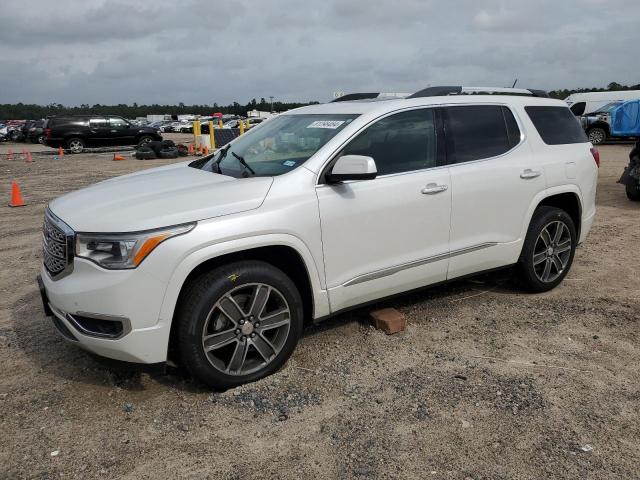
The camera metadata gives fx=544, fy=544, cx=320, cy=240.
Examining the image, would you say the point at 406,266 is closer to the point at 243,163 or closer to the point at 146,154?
the point at 243,163

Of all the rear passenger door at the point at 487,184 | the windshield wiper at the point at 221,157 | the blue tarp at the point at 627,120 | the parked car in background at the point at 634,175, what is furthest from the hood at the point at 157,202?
the blue tarp at the point at 627,120

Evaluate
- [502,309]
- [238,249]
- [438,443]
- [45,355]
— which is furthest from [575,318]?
[45,355]

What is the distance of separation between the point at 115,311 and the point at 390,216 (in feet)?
6.14

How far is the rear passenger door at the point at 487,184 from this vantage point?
4.18 metres

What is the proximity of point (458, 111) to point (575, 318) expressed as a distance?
1.95 metres

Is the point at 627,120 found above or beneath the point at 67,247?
above

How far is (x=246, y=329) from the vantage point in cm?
336

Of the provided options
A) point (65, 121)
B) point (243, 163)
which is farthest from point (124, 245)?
point (65, 121)

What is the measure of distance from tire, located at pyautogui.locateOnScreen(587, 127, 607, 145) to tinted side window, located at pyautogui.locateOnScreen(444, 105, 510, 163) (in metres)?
18.0

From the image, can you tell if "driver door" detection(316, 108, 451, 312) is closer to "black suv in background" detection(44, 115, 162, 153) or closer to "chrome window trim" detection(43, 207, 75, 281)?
"chrome window trim" detection(43, 207, 75, 281)

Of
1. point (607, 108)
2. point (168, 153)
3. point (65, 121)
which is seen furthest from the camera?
point (65, 121)

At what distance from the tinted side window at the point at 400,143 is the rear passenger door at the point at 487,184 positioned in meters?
0.19

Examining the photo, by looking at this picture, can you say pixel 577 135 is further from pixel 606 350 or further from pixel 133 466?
pixel 133 466

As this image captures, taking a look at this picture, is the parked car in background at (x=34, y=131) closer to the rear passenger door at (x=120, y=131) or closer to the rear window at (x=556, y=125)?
the rear passenger door at (x=120, y=131)
